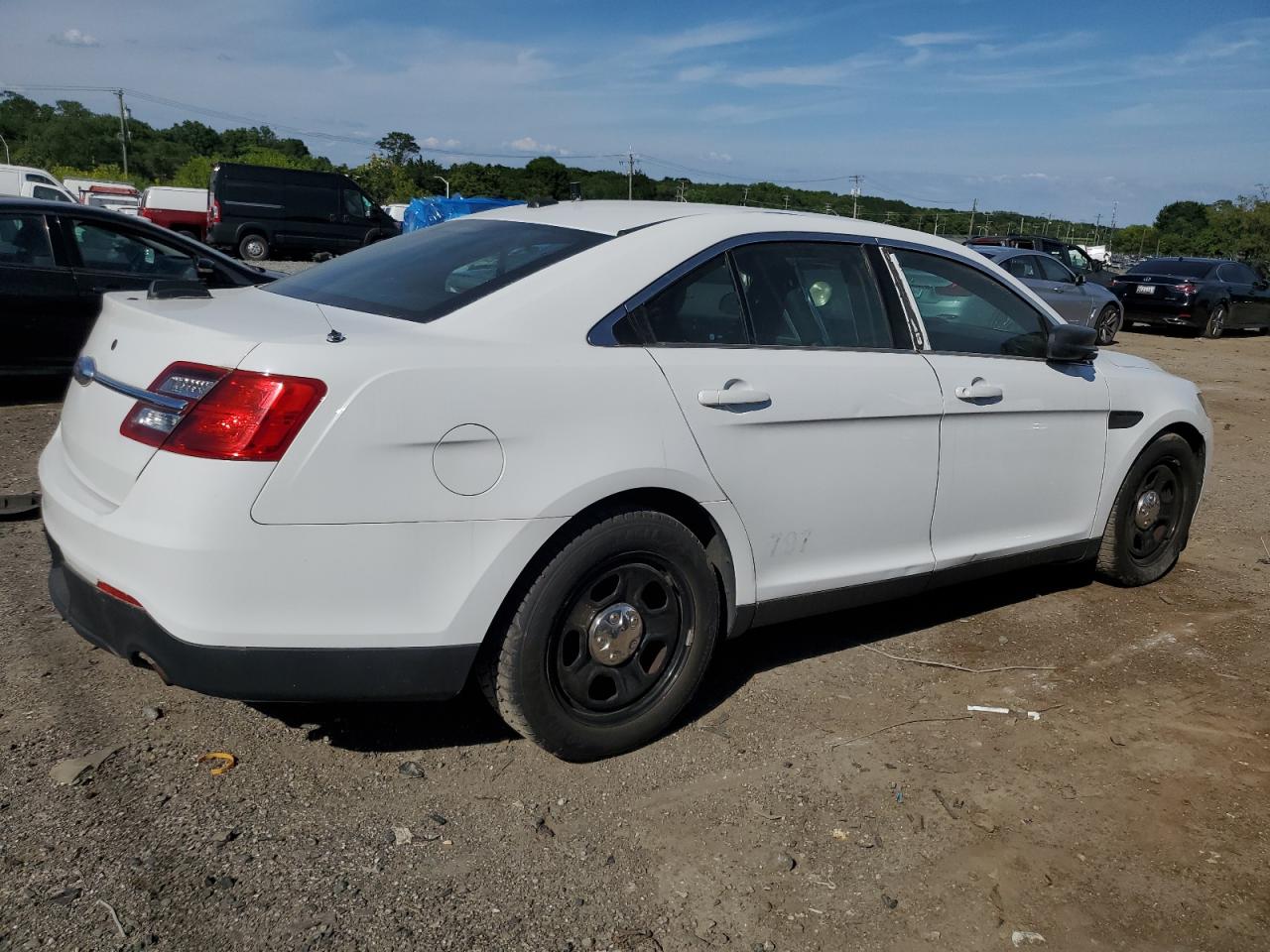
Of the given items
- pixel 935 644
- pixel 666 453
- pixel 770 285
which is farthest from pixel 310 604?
pixel 935 644

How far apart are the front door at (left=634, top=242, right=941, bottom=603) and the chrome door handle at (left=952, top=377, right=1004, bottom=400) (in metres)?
0.14

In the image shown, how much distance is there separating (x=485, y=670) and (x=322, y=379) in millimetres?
940

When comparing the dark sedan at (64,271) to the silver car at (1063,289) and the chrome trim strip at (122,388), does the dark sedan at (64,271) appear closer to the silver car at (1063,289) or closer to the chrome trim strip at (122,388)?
the chrome trim strip at (122,388)

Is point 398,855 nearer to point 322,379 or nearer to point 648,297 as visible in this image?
point 322,379

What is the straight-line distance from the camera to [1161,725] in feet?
12.5

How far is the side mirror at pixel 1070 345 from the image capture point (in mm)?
4375

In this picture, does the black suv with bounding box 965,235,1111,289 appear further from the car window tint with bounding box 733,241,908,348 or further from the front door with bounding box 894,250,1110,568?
the car window tint with bounding box 733,241,908,348

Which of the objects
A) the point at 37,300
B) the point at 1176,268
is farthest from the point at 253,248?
the point at 1176,268

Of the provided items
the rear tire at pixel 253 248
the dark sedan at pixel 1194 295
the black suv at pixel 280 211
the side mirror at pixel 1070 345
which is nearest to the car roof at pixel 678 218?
the side mirror at pixel 1070 345

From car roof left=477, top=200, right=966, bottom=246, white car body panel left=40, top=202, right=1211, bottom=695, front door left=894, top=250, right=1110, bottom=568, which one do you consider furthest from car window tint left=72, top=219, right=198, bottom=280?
front door left=894, top=250, right=1110, bottom=568

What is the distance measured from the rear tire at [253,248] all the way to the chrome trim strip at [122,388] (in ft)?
79.2

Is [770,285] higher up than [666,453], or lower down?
higher up

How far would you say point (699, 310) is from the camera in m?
3.44

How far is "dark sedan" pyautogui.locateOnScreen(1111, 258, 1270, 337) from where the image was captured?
20.0 metres
